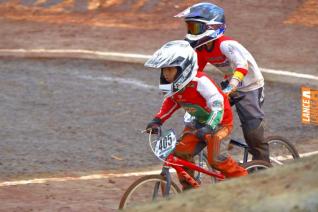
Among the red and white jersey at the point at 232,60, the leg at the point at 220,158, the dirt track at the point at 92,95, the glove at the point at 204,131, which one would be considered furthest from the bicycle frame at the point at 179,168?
the red and white jersey at the point at 232,60

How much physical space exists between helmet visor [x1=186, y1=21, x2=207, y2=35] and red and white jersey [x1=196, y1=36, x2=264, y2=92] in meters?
0.19

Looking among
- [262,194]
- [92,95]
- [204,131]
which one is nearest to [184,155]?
[204,131]

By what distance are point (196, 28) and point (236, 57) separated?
50 cm

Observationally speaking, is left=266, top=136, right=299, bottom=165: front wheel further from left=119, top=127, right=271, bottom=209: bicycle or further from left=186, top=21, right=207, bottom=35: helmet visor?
left=119, top=127, right=271, bottom=209: bicycle

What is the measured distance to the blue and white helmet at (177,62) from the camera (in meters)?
7.54

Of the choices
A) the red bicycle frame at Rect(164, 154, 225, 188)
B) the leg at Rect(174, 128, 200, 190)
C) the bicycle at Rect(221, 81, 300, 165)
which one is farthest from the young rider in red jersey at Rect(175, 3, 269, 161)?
the red bicycle frame at Rect(164, 154, 225, 188)

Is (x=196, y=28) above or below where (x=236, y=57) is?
above

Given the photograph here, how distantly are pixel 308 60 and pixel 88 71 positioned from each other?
4.02m

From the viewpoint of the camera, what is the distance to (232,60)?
349 inches

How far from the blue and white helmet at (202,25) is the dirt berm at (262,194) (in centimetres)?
514

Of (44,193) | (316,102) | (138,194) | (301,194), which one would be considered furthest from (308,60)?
(301,194)

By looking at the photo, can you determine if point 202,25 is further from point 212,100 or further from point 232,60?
point 212,100

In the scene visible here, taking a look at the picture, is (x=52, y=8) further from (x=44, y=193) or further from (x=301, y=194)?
(x=301, y=194)

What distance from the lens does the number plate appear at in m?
7.55
